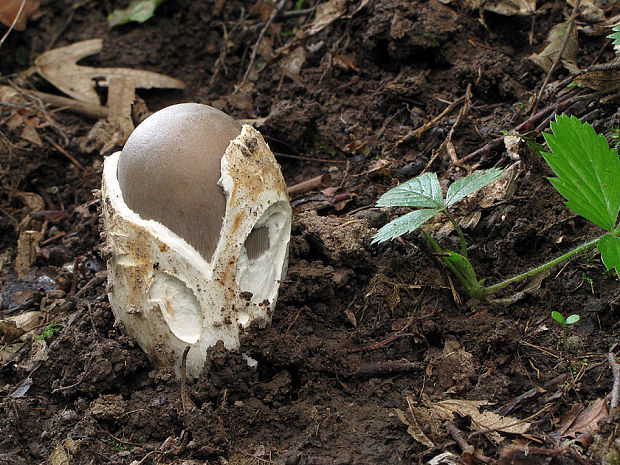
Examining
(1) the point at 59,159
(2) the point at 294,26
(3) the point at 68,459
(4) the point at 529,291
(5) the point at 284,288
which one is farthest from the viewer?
(2) the point at 294,26

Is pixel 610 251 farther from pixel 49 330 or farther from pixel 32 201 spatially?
pixel 32 201

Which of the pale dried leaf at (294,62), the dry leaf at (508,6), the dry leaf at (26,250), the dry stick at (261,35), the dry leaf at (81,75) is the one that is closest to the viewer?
the dry leaf at (26,250)

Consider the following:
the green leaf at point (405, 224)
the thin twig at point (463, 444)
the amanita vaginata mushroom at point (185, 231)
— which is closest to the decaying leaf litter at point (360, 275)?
the thin twig at point (463, 444)

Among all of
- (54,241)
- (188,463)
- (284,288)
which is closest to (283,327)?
(284,288)

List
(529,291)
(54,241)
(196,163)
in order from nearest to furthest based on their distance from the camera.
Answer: (196,163) < (529,291) < (54,241)

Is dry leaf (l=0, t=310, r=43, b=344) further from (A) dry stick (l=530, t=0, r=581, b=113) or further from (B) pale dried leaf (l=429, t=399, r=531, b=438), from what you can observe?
(A) dry stick (l=530, t=0, r=581, b=113)

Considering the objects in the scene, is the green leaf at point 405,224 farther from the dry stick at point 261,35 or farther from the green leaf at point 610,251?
the dry stick at point 261,35

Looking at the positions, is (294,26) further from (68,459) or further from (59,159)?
(68,459)
